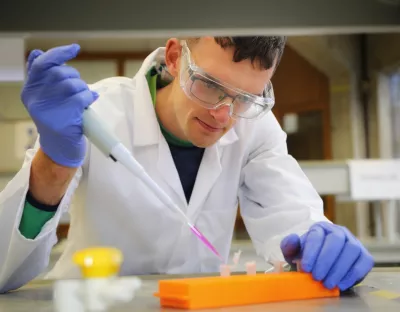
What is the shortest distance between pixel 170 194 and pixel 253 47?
1.66 ft

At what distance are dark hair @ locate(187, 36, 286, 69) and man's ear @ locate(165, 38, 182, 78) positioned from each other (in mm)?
213

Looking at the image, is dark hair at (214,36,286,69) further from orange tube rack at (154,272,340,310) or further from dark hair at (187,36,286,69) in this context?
orange tube rack at (154,272,340,310)

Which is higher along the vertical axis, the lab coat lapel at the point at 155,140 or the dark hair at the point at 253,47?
the dark hair at the point at 253,47

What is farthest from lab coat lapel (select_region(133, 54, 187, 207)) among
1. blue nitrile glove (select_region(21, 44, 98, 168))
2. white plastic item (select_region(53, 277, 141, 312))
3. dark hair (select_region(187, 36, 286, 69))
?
white plastic item (select_region(53, 277, 141, 312))

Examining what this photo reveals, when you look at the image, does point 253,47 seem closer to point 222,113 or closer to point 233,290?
point 222,113

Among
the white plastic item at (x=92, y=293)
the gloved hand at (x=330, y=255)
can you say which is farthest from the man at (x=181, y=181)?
the white plastic item at (x=92, y=293)

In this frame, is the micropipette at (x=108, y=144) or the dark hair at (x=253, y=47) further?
the dark hair at (x=253, y=47)

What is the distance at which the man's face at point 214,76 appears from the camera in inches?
54.1

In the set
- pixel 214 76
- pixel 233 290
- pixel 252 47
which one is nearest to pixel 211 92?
pixel 214 76

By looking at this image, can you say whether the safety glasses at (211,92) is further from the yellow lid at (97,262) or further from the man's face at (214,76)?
the yellow lid at (97,262)

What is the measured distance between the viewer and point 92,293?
2.16ft

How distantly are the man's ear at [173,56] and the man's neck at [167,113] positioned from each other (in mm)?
83

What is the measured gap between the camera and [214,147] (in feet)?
5.65

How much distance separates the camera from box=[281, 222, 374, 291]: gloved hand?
1.16m
